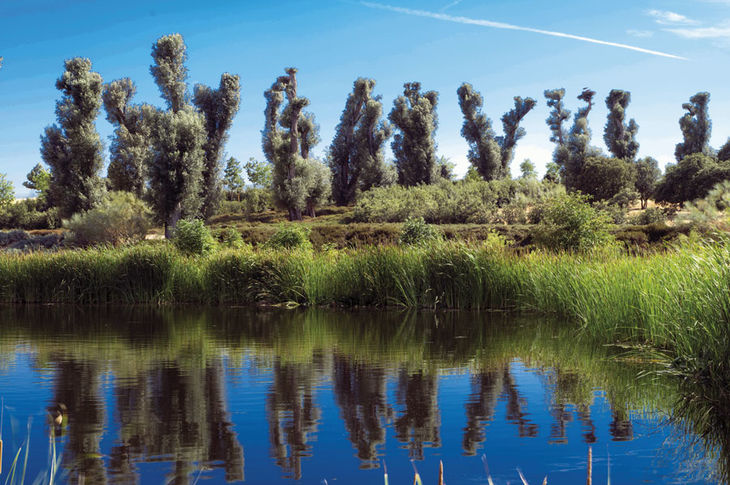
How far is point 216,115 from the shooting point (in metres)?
37.1

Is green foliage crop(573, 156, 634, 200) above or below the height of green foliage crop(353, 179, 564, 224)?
above

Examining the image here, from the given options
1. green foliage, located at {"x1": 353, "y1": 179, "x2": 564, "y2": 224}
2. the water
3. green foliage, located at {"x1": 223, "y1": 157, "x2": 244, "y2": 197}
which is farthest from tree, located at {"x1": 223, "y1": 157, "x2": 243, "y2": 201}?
the water

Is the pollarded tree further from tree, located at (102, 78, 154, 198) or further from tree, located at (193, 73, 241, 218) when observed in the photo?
tree, located at (102, 78, 154, 198)

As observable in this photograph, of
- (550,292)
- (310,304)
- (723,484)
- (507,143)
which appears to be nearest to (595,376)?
(723,484)

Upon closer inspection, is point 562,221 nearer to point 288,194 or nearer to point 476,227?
point 476,227

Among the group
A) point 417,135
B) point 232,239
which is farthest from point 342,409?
point 417,135

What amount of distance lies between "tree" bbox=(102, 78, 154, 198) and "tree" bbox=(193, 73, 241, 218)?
252 inches

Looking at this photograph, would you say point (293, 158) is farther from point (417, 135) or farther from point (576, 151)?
point (576, 151)

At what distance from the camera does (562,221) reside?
17406 mm

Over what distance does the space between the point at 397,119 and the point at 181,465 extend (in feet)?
137

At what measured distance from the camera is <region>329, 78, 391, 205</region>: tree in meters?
45.1

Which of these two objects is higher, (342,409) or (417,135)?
(417,135)

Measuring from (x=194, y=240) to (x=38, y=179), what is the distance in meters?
49.4

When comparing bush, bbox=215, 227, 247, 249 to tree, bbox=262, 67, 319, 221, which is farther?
tree, bbox=262, 67, 319, 221
